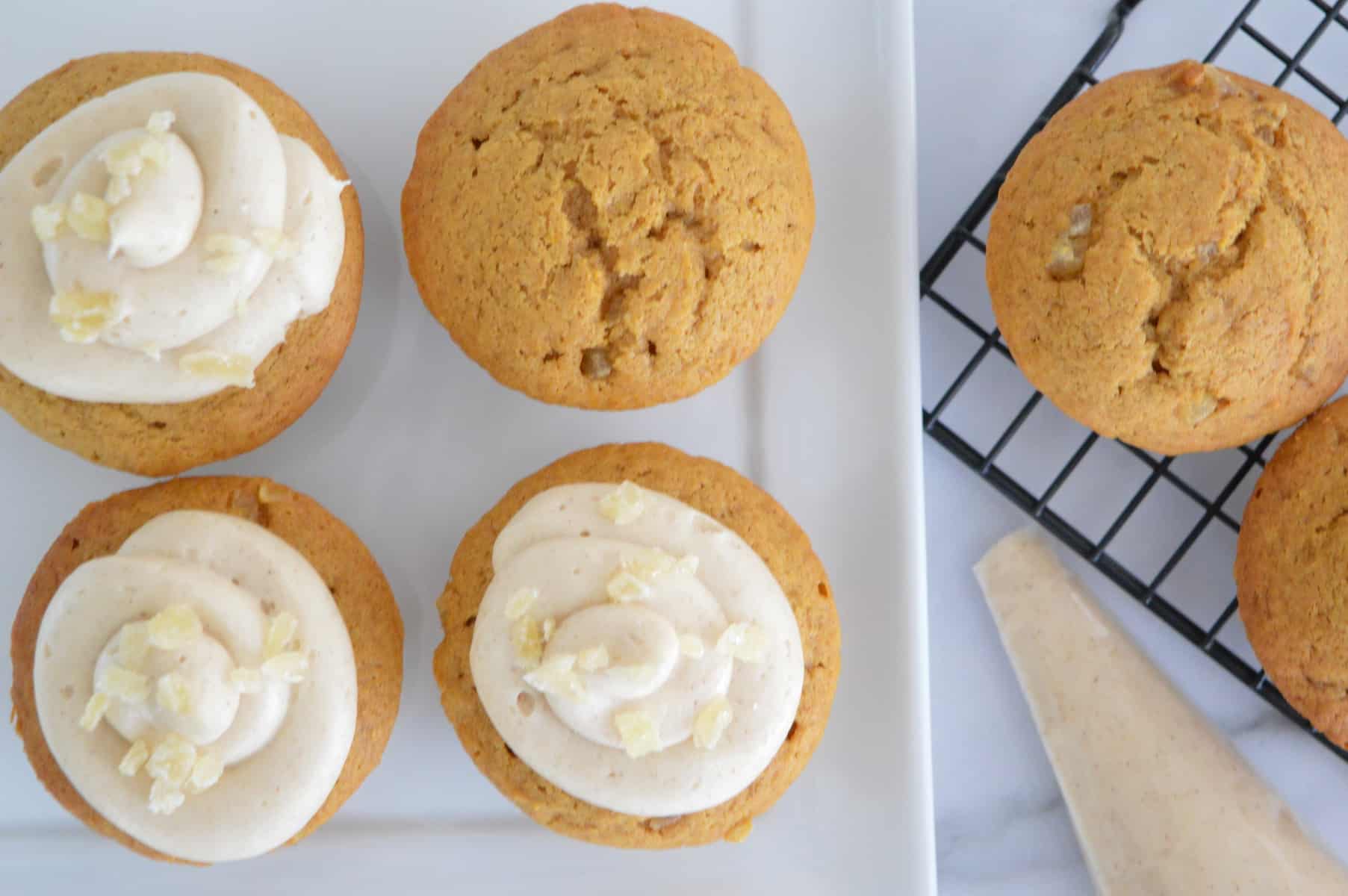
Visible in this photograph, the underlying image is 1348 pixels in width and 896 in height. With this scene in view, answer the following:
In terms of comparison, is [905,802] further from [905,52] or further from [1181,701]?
[905,52]

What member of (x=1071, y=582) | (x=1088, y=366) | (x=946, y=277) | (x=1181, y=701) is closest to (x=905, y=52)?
(x=946, y=277)

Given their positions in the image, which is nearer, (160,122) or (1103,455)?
(160,122)

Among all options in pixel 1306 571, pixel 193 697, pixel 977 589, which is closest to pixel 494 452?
pixel 193 697

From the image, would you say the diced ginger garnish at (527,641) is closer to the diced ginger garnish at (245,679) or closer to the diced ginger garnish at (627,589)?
the diced ginger garnish at (627,589)

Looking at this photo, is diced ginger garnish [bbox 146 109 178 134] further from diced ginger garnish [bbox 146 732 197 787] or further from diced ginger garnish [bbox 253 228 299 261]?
diced ginger garnish [bbox 146 732 197 787]

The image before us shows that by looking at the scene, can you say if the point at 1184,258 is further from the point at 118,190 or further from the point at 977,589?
the point at 118,190
